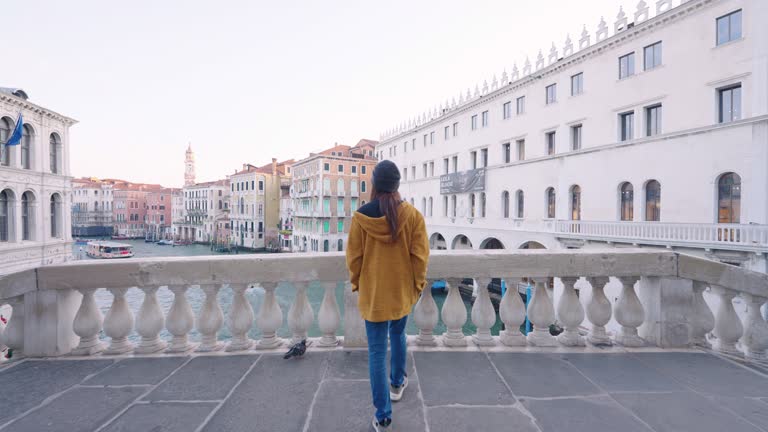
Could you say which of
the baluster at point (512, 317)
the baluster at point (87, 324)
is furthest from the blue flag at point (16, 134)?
the baluster at point (512, 317)

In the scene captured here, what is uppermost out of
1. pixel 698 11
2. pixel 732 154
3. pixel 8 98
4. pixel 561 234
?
pixel 698 11

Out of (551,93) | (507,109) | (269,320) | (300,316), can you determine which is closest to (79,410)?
(269,320)

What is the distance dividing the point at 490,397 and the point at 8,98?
28655 mm

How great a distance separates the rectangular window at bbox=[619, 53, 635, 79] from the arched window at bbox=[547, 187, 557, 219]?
715 centimetres

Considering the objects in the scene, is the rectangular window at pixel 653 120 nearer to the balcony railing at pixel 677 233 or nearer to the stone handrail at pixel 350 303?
the balcony railing at pixel 677 233

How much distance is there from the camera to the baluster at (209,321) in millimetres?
2887

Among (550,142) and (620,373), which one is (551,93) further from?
(620,373)

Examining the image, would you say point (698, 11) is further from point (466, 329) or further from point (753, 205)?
point (466, 329)

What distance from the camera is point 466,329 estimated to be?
1956 centimetres

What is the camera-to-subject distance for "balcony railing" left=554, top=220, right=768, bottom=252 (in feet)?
40.6

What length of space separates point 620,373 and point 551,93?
23.5m

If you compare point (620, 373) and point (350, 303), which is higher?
point (350, 303)

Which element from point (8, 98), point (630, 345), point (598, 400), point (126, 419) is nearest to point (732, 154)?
point (630, 345)

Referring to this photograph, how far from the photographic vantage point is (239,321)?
294cm
